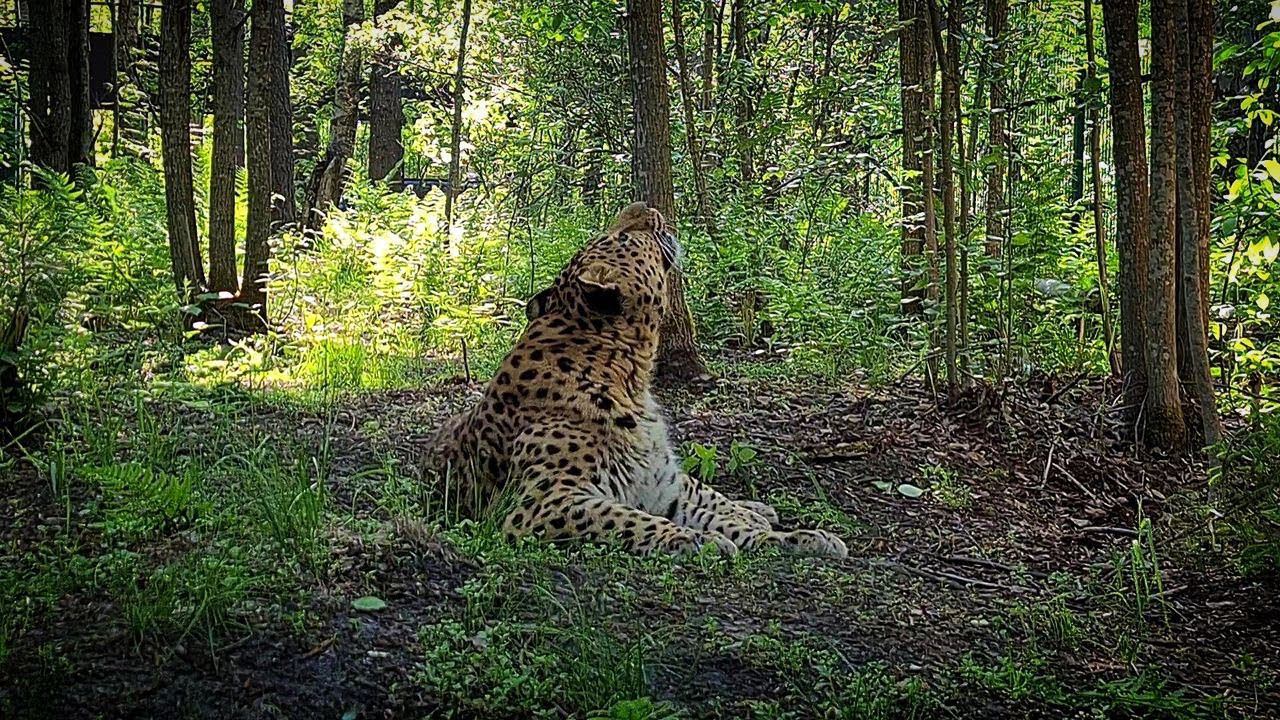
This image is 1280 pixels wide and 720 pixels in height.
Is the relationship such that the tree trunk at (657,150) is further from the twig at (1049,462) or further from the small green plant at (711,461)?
the twig at (1049,462)

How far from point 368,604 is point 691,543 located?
147cm

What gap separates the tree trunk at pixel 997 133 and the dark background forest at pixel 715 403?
0.22 ft

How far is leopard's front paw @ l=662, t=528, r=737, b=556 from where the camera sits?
4770 millimetres

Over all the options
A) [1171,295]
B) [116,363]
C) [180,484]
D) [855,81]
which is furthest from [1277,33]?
[116,363]

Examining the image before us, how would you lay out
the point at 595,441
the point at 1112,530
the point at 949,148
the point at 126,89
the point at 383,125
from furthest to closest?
the point at 383,125, the point at 126,89, the point at 949,148, the point at 1112,530, the point at 595,441

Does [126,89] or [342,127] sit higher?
[126,89]

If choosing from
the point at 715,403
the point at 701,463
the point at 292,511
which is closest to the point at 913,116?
the point at 715,403

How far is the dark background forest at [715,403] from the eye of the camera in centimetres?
360

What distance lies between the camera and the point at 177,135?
10898mm

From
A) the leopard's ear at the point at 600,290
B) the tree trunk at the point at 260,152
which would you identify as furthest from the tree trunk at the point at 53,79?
the leopard's ear at the point at 600,290

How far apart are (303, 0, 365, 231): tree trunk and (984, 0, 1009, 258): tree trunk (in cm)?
815

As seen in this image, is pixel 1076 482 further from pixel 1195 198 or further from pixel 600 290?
pixel 600 290

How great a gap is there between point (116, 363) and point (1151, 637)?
6034mm

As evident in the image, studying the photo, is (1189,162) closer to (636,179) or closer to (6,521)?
(636,179)
